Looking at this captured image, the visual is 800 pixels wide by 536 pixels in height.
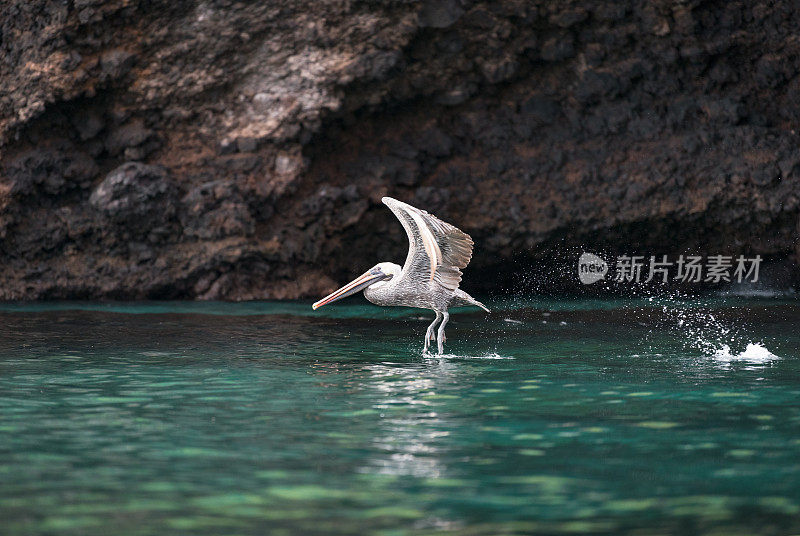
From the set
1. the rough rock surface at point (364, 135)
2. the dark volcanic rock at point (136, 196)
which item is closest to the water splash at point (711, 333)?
the rough rock surface at point (364, 135)

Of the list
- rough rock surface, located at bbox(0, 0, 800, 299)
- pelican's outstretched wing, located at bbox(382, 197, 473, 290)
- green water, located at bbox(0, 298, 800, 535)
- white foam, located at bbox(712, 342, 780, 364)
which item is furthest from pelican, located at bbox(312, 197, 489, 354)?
rough rock surface, located at bbox(0, 0, 800, 299)

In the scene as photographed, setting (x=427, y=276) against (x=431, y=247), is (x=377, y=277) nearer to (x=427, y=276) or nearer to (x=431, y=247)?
(x=427, y=276)

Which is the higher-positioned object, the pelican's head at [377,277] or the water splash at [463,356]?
the pelican's head at [377,277]

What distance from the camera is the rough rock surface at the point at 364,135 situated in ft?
53.5

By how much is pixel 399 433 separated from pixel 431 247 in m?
3.32

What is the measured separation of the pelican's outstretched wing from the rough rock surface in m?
6.69

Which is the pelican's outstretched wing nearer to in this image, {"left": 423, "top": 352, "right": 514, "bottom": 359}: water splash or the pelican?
the pelican

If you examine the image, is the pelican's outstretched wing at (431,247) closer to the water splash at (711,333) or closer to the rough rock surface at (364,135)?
the water splash at (711,333)

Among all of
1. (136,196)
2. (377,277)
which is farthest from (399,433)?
(136,196)

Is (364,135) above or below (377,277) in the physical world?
above

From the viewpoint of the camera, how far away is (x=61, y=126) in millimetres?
17031

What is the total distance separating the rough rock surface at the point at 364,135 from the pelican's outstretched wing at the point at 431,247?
6.69 metres

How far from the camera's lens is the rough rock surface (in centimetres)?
1630

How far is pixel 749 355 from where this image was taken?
32.8 ft
